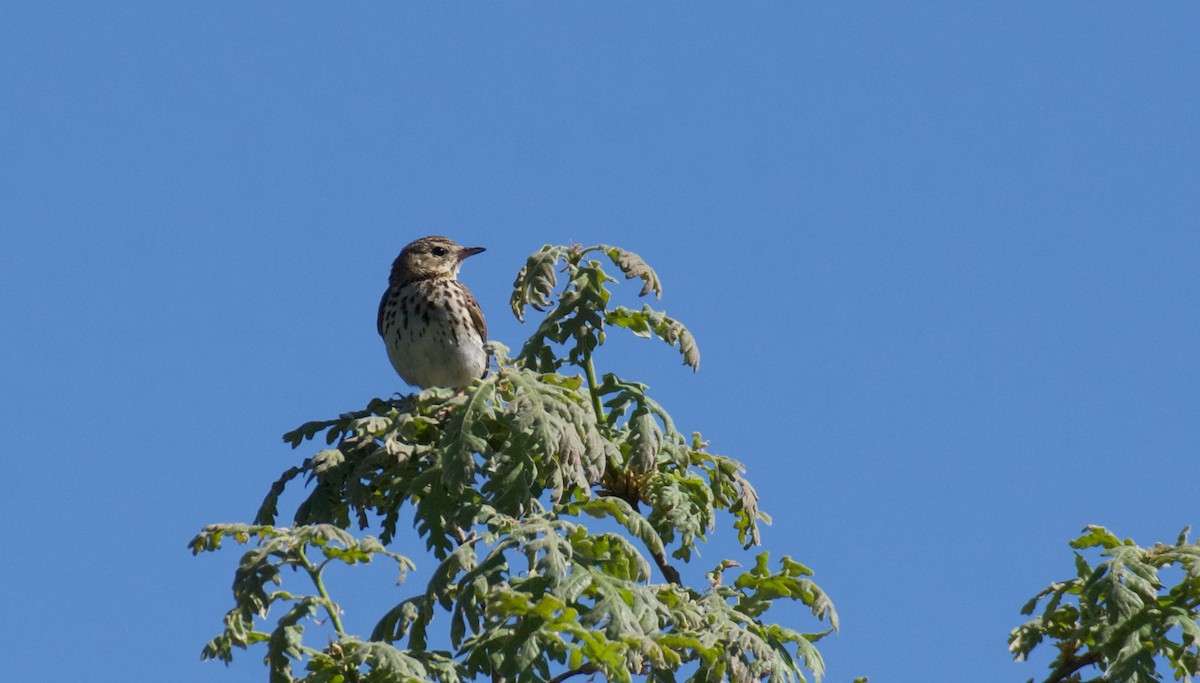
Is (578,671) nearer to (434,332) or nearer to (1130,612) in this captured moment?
(1130,612)

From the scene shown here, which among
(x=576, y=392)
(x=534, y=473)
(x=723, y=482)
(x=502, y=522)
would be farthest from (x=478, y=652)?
(x=723, y=482)

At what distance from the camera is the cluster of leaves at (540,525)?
5035 millimetres

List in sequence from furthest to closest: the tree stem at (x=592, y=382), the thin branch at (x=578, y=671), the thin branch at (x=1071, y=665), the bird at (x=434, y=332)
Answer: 1. the bird at (x=434, y=332)
2. the tree stem at (x=592, y=382)
3. the thin branch at (x=1071, y=665)
4. the thin branch at (x=578, y=671)

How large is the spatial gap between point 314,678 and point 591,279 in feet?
7.03

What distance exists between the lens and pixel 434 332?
10680mm

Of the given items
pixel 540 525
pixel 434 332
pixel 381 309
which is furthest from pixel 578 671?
pixel 381 309

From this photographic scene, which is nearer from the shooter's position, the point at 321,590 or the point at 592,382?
the point at 321,590

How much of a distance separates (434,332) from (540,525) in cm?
558

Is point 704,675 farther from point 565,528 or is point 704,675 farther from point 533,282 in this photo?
point 533,282

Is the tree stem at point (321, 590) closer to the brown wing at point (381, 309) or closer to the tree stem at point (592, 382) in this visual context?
the tree stem at point (592, 382)

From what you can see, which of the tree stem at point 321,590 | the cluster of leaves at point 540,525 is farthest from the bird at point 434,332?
the tree stem at point 321,590

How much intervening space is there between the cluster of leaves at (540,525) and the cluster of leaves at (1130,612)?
0.89 meters

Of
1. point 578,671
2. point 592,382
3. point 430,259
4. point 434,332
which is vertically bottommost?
point 578,671

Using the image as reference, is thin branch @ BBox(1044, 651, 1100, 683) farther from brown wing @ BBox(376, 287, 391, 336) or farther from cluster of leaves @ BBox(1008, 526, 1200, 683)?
brown wing @ BBox(376, 287, 391, 336)
